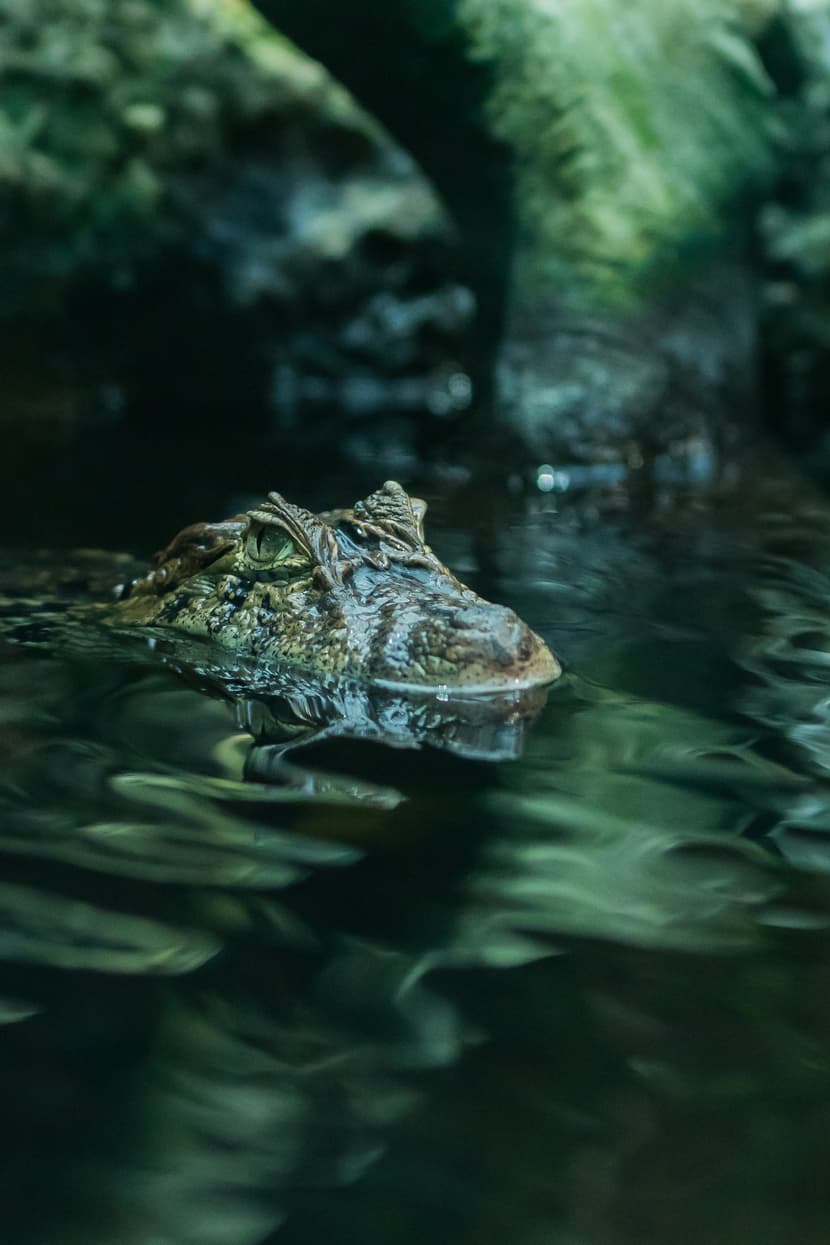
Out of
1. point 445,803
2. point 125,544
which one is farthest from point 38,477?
point 445,803

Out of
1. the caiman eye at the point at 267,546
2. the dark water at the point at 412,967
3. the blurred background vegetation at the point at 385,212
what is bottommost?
the dark water at the point at 412,967

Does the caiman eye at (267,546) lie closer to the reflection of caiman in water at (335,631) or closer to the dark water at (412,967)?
the reflection of caiman in water at (335,631)

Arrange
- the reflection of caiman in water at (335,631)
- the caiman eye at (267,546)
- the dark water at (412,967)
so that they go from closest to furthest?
the dark water at (412,967), the reflection of caiman in water at (335,631), the caiman eye at (267,546)

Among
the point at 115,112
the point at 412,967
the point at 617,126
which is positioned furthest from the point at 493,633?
the point at 115,112

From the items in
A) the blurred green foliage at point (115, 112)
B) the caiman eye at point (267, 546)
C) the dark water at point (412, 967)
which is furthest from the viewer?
the blurred green foliage at point (115, 112)

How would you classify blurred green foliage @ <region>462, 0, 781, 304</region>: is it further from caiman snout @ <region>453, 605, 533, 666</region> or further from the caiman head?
caiman snout @ <region>453, 605, 533, 666</region>

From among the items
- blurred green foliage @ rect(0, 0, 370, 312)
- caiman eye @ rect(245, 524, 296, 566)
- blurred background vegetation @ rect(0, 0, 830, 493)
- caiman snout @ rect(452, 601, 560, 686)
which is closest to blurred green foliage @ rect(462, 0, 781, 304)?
blurred background vegetation @ rect(0, 0, 830, 493)

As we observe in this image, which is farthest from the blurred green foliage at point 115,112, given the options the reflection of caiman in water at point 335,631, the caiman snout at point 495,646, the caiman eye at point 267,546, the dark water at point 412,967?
the caiman snout at point 495,646

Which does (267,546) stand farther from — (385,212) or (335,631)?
(385,212)

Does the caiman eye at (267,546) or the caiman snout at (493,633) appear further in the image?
the caiman eye at (267,546)
